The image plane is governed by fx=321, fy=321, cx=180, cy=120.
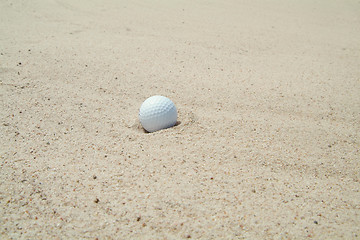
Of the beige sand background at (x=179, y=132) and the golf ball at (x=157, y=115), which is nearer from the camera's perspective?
the beige sand background at (x=179, y=132)

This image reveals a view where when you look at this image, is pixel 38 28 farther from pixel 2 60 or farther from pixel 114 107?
pixel 114 107

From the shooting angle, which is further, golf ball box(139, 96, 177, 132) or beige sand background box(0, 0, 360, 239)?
golf ball box(139, 96, 177, 132)

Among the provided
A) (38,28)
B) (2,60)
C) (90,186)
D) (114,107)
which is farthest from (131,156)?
(38,28)

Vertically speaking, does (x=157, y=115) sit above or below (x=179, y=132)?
above
